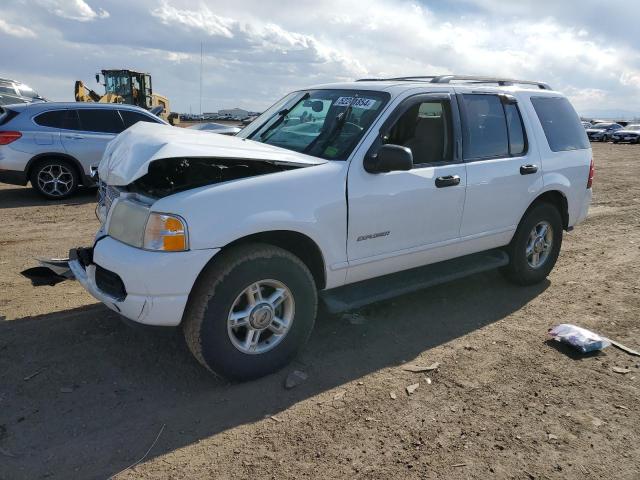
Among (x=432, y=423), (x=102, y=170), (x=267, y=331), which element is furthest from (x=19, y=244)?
(x=432, y=423)

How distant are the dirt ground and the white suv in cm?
40

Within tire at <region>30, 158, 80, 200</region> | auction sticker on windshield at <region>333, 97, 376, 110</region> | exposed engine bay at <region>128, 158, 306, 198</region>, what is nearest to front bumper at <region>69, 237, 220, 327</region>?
exposed engine bay at <region>128, 158, 306, 198</region>

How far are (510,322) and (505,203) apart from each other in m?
1.08

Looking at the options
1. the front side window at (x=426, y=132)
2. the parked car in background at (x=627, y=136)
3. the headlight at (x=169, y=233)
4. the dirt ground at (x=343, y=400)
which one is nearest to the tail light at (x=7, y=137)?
the dirt ground at (x=343, y=400)

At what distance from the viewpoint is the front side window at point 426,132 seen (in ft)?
13.8

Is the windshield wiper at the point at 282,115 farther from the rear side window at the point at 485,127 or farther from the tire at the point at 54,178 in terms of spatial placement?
the tire at the point at 54,178

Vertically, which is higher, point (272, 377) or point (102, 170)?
point (102, 170)

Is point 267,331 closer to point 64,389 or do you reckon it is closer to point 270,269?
point 270,269

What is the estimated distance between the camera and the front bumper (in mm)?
3080

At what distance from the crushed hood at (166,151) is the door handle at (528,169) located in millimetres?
2192

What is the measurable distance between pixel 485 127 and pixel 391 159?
5.01 ft

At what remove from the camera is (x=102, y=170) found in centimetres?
387

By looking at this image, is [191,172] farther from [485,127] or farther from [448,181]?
[485,127]

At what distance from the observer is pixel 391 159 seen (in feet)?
12.2
